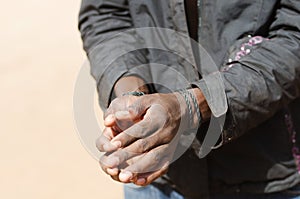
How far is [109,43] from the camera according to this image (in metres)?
1.89

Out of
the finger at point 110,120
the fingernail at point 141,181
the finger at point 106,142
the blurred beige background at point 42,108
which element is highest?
the finger at point 110,120

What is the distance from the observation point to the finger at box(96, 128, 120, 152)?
1429mm

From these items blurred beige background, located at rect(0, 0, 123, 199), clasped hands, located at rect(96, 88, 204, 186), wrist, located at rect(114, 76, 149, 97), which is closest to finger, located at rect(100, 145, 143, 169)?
clasped hands, located at rect(96, 88, 204, 186)

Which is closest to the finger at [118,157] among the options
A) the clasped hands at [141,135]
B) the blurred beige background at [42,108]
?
the clasped hands at [141,135]

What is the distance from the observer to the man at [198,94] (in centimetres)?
146

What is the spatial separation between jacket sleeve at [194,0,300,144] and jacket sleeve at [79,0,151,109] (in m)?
0.29

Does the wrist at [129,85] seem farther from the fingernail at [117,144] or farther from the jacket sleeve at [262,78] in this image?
the fingernail at [117,144]

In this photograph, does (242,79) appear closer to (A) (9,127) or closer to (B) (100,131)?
(B) (100,131)

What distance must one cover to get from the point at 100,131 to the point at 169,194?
15.9 inches

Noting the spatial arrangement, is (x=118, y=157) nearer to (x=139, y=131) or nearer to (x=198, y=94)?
(x=139, y=131)

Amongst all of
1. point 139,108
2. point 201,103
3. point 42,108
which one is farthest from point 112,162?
point 42,108

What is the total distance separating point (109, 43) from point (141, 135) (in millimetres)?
525

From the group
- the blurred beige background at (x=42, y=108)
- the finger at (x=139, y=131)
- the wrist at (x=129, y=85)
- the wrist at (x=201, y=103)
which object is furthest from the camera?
the blurred beige background at (x=42, y=108)

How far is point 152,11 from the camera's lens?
5.97 ft
